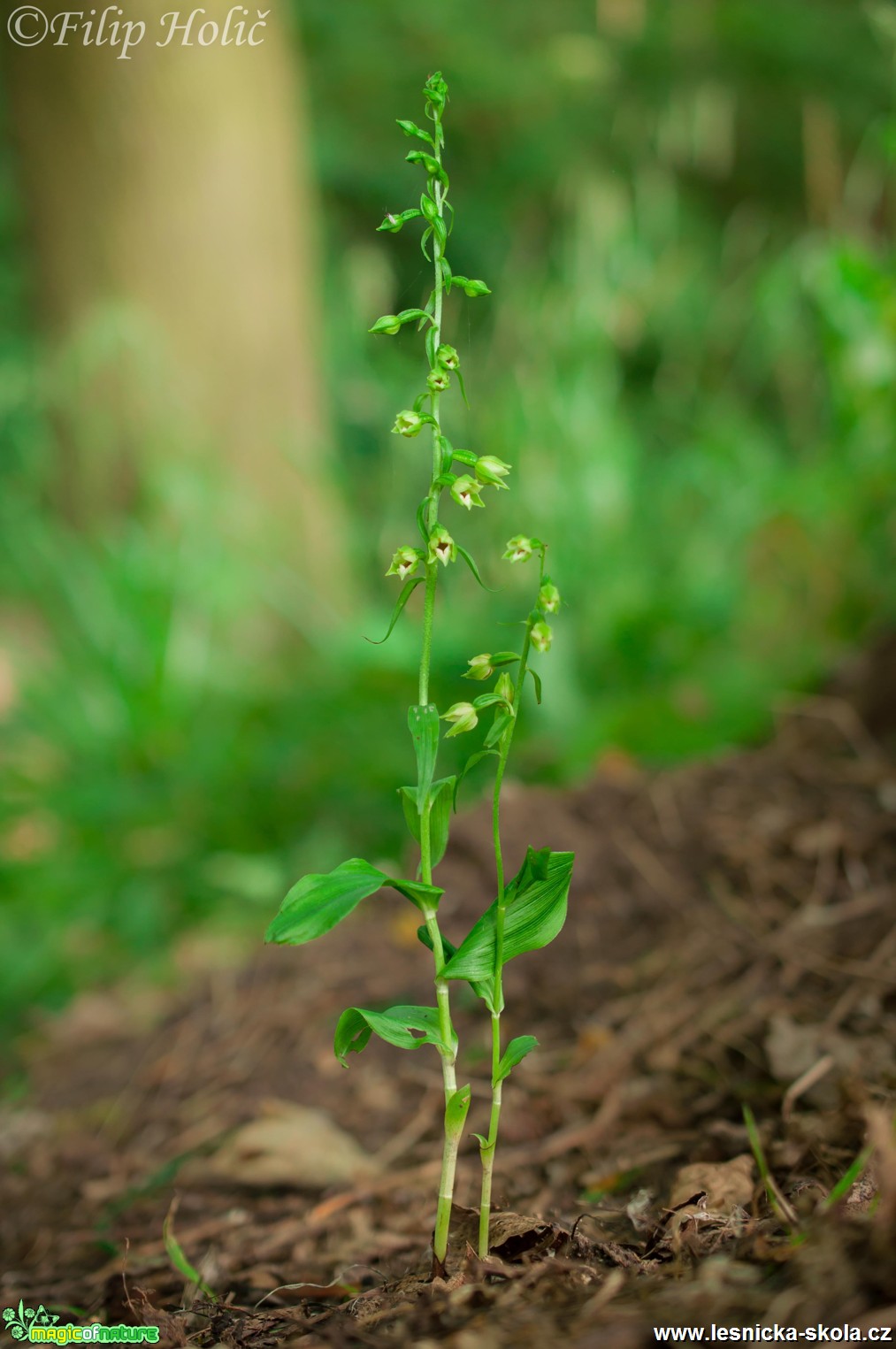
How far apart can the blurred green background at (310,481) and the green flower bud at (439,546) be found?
1309 millimetres

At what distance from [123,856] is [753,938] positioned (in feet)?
4.98

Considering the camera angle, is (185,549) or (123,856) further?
(185,549)

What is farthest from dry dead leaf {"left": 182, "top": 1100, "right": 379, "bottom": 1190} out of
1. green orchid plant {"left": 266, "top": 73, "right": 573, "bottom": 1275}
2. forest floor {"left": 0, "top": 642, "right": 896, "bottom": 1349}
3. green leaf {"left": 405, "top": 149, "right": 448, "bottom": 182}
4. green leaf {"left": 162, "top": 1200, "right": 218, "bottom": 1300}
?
green leaf {"left": 405, "top": 149, "right": 448, "bottom": 182}

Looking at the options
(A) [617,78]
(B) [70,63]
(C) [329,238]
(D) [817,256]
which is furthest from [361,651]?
(A) [617,78]

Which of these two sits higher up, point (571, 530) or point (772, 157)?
point (772, 157)

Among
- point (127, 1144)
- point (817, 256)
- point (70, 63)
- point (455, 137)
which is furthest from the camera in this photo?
point (455, 137)

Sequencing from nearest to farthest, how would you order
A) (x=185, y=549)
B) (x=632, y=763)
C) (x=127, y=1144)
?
(x=127, y=1144)
(x=632, y=763)
(x=185, y=549)

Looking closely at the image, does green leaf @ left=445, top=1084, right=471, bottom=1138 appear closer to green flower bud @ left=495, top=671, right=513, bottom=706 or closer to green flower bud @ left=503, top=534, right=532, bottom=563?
green flower bud @ left=495, top=671, right=513, bottom=706

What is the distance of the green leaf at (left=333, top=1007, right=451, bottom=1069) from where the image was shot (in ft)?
2.81

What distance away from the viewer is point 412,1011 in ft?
3.00

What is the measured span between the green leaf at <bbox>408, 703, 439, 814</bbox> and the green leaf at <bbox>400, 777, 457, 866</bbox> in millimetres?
12

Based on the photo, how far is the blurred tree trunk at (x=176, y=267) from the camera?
3322mm

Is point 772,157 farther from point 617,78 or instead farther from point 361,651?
point 361,651

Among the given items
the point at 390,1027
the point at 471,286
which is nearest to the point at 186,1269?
→ the point at 390,1027
